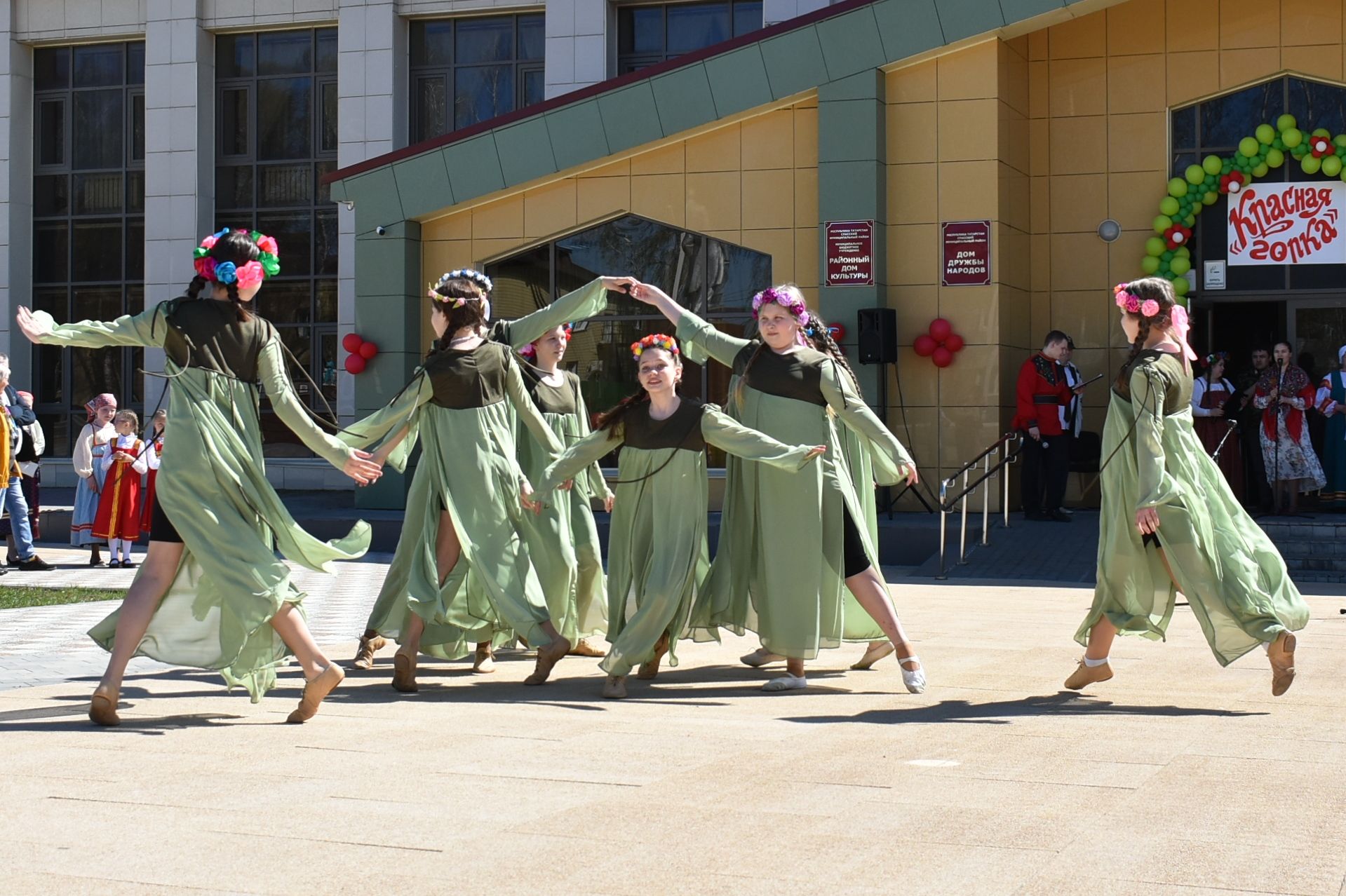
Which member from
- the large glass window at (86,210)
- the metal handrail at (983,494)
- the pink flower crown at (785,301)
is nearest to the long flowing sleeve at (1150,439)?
the pink flower crown at (785,301)

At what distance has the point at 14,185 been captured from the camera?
2655 cm

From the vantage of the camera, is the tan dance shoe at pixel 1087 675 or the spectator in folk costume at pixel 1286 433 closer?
the tan dance shoe at pixel 1087 675

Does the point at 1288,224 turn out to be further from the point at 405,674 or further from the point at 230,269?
the point at 230,269

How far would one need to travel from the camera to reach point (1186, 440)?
7.39 meters

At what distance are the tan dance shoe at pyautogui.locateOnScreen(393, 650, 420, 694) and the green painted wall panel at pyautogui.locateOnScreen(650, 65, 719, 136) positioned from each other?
11.8 metres

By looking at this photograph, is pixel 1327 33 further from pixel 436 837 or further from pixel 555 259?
pixel 436 837

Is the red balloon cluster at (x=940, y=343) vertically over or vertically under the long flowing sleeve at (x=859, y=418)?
over

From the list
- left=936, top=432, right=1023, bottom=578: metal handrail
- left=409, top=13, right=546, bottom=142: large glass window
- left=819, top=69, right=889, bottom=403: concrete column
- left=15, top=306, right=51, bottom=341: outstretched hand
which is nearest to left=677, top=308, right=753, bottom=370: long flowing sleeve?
left=15, top=306, right=51, bottom=341: outstretched hand

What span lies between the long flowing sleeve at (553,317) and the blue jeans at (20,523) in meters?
7.86

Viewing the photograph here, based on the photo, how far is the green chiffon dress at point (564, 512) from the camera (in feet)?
27.7

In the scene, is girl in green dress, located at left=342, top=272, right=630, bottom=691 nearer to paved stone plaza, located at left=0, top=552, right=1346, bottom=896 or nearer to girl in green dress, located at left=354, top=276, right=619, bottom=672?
girl in green dress, located at left=354, top=276, right=619, bottom=672

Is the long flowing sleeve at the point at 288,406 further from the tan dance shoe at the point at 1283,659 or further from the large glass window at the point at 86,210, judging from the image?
the large glass window at the point at 86,210

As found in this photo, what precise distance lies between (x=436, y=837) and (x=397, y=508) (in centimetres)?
1519

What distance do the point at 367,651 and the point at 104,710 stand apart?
193 centimetres
